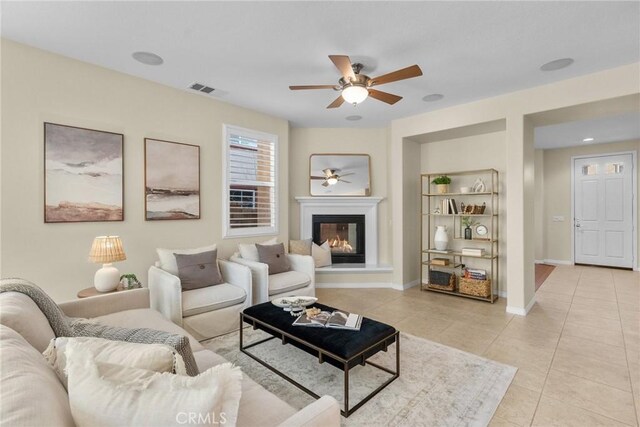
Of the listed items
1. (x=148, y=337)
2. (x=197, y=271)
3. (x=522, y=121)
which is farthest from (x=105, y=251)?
(x=522, y=121)

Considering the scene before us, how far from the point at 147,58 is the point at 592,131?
6968mm

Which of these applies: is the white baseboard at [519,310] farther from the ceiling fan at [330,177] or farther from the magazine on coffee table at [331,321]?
the ceiling fan at [330,177]

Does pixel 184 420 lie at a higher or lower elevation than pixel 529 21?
lower

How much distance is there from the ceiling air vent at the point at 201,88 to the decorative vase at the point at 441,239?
3.81m

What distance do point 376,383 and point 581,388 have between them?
1487mm

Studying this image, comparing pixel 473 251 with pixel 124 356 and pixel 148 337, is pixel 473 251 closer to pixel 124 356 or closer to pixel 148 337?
pixel 148 337

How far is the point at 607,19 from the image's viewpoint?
2381mm

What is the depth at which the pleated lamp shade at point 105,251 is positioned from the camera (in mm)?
2768

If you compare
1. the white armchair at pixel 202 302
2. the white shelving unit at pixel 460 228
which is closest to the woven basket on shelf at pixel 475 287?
the white shelving unit at pixel 460 228

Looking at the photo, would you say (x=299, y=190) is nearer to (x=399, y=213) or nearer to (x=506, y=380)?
(x=399, y=213)

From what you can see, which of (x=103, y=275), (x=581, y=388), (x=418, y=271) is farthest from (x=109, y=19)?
(x=418, y=271)

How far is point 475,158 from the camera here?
15.9 ft

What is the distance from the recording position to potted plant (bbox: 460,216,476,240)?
185 inches

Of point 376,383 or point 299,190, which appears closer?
point 376,383
